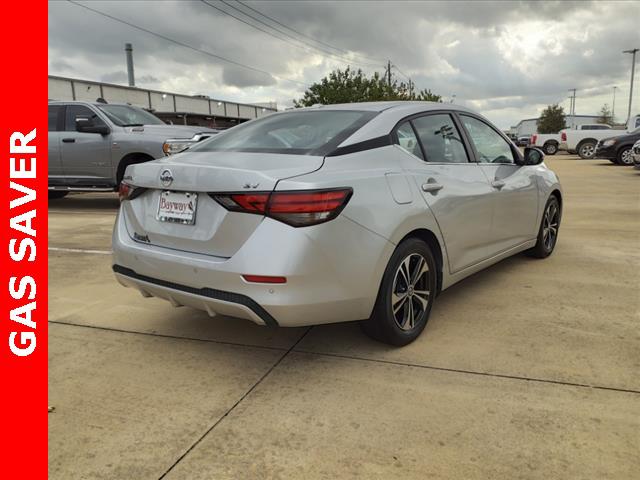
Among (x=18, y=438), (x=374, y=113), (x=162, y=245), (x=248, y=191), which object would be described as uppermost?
(x=374, y=113)

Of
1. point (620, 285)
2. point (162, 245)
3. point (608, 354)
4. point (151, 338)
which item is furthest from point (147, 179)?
point (620, 285)

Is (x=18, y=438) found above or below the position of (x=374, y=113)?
below

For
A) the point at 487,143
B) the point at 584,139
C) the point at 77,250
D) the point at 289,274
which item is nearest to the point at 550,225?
the point at 487,143

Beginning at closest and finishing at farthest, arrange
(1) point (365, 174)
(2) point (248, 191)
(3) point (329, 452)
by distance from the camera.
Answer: (3) point (329, 452) → (2) point (248, 191) → (1) point (365, 174)

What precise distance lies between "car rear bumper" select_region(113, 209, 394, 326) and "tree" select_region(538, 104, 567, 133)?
7007 cm

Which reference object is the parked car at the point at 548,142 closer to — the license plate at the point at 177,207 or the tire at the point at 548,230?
the tire at the point at 548,230

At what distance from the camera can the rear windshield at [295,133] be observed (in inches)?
123

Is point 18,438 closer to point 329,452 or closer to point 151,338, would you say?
point 151,338

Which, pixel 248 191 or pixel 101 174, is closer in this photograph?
pixel 248 191

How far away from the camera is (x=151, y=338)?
3574 millimetres

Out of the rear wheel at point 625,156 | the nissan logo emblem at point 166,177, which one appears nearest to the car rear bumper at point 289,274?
the nissan logo emblem at point 166,177

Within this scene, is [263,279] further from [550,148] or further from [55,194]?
Answer: [550,148]

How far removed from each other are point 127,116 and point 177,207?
7.53 meters

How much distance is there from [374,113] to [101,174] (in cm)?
720
